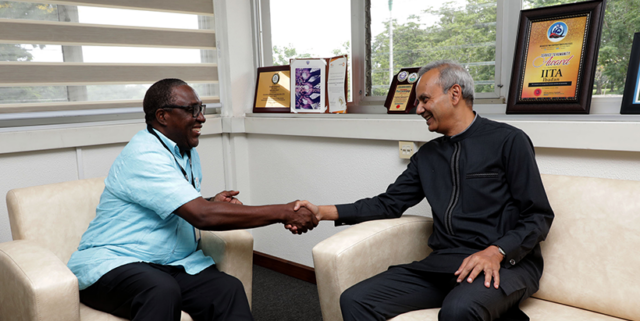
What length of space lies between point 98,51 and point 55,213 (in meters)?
1.07

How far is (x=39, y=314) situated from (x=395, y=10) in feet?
6.82

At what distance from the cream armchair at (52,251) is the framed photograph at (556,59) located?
1305 mm

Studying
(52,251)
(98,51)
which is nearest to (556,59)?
(52,251)

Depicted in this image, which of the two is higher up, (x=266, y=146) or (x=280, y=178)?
(x=266, y=146)

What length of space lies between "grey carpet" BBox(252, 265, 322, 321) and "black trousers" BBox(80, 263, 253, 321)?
0.73m

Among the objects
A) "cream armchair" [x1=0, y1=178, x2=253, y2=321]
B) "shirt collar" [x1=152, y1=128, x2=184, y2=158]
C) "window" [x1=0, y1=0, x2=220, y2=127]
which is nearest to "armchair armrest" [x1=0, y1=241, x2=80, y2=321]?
"cream armchair" [x1=0, y1=178, x2=253, y2=321]

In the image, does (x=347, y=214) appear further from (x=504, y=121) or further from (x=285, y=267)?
(x=285, y=267)

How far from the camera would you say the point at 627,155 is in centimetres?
172

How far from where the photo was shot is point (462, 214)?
1.69 meters

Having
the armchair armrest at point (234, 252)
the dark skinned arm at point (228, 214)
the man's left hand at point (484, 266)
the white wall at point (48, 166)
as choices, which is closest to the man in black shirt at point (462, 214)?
the man's left hand at point (484, 266)

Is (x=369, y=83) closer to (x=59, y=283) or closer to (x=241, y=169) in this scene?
(x=241, y=169)

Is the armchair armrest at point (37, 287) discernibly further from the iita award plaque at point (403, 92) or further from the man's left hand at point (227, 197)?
the iita award plaque at point (403, 92)

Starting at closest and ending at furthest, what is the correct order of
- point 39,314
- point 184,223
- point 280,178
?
point 39,314 → point 184,223 → point 280,178

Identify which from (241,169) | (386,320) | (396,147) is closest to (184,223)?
(386,320)
